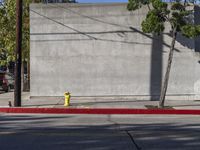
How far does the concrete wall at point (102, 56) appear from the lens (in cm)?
2783

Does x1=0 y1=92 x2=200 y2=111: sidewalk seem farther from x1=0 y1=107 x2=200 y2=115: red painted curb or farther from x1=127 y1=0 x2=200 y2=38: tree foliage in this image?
x1=127 y1=0 x2=200 y2=38: tree foliage

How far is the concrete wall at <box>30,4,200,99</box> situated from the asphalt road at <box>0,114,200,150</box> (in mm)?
11043

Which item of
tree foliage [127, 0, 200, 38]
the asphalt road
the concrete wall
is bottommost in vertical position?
the asphalt road

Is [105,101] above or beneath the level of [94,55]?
beneath

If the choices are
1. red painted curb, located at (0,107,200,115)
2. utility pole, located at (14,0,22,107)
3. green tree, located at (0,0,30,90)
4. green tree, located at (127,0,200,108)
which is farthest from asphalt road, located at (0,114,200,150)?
green tree, located at (0,0,30,90)

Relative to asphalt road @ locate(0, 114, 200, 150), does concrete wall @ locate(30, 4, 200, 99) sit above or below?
above

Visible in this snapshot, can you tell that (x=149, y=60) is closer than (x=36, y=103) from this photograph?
No

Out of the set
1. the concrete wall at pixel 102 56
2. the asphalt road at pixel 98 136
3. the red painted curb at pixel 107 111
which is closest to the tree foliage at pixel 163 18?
the red painted curb at pixel 107 111

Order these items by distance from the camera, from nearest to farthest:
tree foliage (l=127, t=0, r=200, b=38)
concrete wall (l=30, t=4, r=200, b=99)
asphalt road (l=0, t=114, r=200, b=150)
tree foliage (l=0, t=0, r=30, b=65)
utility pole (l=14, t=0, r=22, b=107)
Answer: asphalt road (l=0, t=114, r=200, b=150)
tree foliage (l=127, t=0, r=200, b=38)
utility pole (l=14, t=0, r=22, b=107)
concrete wall (l=30, t=4, r=200, b=99)
tree foliage (l=0, t=0, r=30, b=65)

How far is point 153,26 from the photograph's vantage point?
78.2ft

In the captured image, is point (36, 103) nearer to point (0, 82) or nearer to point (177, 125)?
point (177, 125)

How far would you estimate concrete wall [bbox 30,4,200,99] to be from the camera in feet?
91.3

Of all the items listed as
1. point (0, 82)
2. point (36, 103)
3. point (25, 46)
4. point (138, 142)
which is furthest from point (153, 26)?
point (0, 82)

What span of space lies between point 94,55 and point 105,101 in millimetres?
2492
